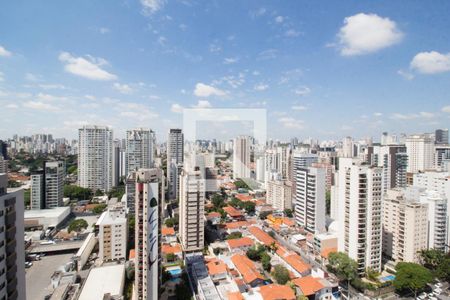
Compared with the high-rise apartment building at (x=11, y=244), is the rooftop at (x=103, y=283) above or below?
below

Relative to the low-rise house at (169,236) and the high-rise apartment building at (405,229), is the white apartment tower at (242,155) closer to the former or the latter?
the low-rise house at (169,236)

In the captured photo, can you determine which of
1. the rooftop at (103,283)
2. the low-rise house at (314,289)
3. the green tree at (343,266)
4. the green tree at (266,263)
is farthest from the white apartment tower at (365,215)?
the rooftop at (103,283)

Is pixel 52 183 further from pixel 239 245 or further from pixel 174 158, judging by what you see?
pixel 239 245

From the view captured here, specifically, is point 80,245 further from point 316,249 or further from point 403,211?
point 403,211

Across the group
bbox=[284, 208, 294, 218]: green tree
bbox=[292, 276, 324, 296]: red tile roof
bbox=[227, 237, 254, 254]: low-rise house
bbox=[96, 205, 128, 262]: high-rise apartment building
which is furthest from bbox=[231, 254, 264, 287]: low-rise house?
bbox=[284, 208, 294, 218]: green tree

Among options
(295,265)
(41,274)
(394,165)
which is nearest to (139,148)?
(41,274)

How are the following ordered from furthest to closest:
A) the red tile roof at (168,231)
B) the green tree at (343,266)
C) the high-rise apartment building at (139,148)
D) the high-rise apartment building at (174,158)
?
1. the high-rise apartment building at (139,148)
2. the high-rise apartment building at (174,158)
3. the red tile roof at (168,231)
4. the green tree at (343,266)
